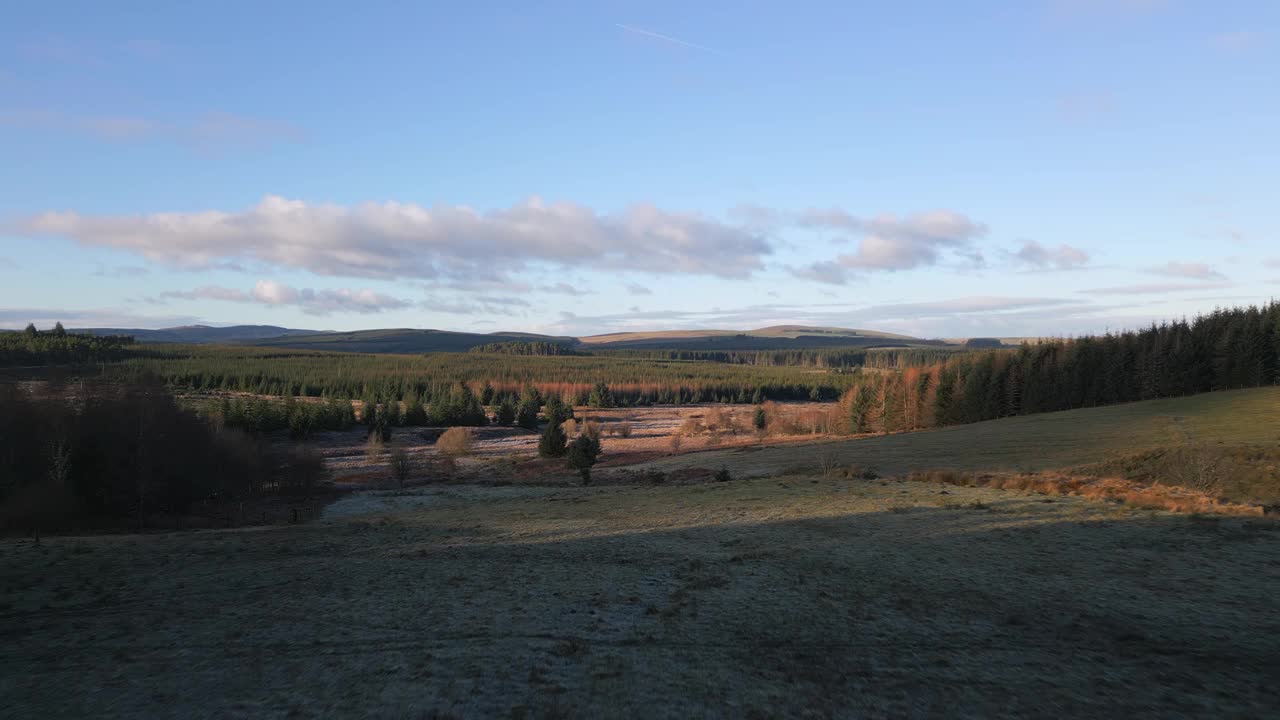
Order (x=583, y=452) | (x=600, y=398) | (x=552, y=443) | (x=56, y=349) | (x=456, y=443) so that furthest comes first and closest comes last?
1. (x=600, y=398)
2. (x=56, y=349)
3. (x=456, y=443)
4. (x=552, y=443)
5. (x=583, y=452)

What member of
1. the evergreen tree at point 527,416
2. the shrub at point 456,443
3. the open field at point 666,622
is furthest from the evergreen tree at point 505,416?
the open field at point 666,622

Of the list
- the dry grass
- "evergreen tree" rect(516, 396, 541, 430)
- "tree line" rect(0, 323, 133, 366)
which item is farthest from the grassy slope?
"tree line" rect(0, 323, 133, 366)

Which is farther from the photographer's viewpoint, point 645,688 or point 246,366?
point 246,366

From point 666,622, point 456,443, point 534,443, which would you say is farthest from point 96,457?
point 534,443

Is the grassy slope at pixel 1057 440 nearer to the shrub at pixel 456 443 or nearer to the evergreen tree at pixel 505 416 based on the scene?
the shrub at pixel 456 443

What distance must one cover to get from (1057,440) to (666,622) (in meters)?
47.3

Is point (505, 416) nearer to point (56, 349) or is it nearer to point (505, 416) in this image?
point (505, 416)

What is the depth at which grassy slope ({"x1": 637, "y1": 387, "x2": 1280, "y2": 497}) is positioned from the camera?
42312 mm

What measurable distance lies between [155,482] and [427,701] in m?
36.5

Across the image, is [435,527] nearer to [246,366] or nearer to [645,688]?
[645,688]

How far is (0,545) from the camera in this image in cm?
1897

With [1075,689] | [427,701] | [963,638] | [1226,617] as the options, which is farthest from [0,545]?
[1226,617]

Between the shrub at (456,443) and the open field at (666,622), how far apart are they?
192 feet

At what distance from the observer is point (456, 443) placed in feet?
268
